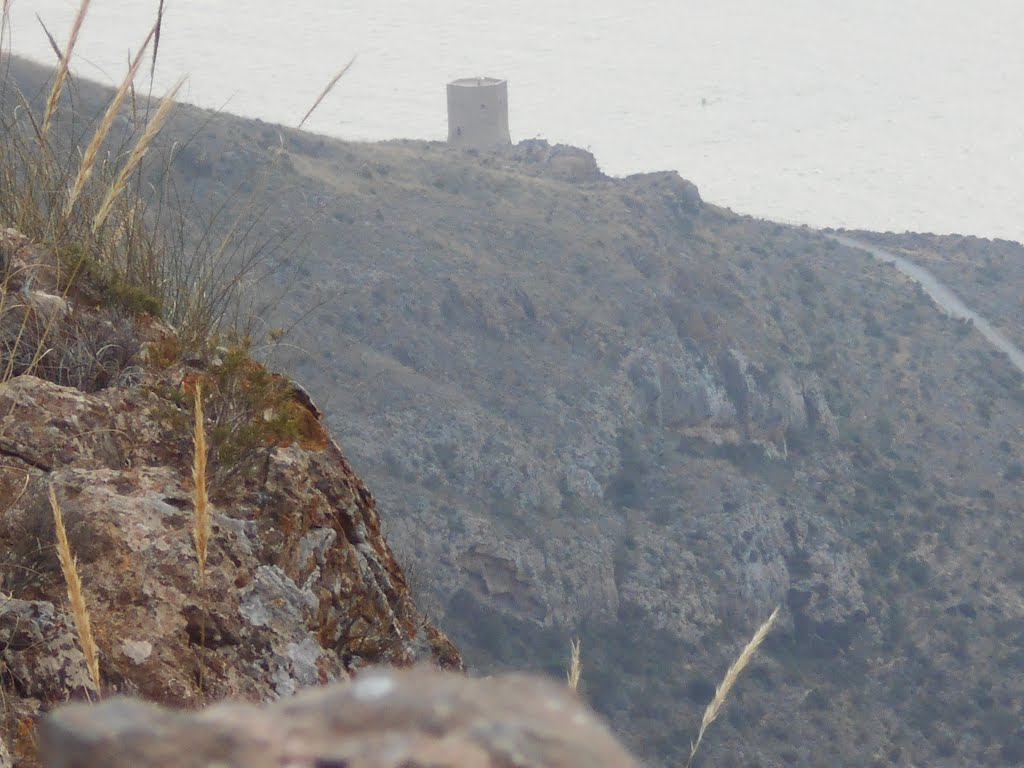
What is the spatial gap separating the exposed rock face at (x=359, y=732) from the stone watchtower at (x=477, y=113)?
50539mm

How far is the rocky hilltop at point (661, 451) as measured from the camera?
2825 cm

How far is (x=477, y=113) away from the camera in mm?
50094

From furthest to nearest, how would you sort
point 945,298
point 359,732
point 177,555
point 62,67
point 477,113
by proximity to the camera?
point 477,113, point 945,298, point 62,67, point 177,555, point 359,732

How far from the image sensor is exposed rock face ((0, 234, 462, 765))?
1.78 meters

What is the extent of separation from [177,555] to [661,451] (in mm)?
33192

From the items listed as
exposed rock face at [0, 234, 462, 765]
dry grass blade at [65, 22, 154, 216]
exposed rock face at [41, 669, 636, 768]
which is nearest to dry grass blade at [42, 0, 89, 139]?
dry grass blade at [65, 22, 154, 216]

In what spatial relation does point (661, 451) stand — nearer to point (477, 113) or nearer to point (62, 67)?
point (477, 113)

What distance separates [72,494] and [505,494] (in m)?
28.3

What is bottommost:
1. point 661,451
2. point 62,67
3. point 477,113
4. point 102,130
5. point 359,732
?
point 661,451

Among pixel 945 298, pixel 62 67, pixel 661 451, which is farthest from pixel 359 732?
pixel 945 298

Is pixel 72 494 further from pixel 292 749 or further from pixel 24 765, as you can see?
pixel 292 749

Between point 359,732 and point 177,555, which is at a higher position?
point 359,732

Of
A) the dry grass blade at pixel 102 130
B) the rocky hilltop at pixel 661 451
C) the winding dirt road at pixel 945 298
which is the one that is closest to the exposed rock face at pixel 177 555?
the dry grass blade at pixel 102 130

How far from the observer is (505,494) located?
30.2m
